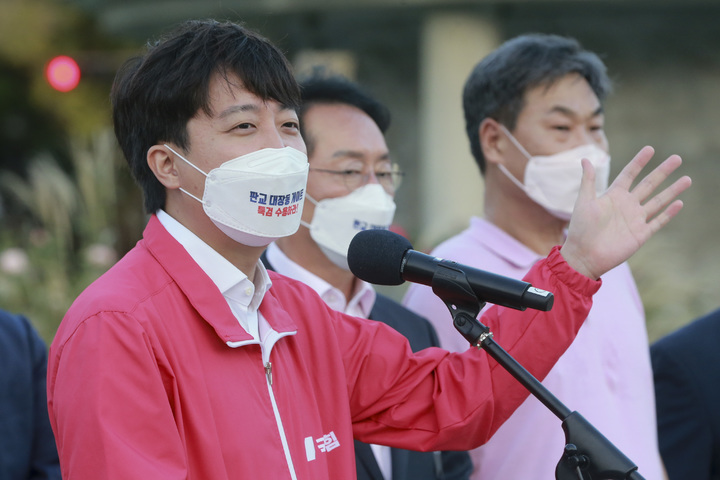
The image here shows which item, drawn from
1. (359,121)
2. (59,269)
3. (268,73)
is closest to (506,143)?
(359,121)

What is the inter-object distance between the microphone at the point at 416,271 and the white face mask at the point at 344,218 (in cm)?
97

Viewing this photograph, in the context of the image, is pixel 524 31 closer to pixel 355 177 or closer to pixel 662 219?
pixel 355 177

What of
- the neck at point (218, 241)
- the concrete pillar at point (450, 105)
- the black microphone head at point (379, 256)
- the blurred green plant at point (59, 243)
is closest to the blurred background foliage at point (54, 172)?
the blurred green plant at point (59, 243)

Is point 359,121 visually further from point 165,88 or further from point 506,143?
point 165,88

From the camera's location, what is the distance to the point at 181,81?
2.29 m

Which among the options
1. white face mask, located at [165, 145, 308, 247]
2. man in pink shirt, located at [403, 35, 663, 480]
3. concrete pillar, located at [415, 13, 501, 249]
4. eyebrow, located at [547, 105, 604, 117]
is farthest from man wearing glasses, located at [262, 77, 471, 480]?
concrete pillar, located at [415, 13, 501, 249]

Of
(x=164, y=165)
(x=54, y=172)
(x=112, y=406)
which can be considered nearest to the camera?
(x=112, y=406)

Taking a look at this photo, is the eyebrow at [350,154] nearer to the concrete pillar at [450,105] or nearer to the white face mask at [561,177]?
the white face mask at [561,177]

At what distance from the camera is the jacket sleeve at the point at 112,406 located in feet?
5.97

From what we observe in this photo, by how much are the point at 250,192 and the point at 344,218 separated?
1.13 m

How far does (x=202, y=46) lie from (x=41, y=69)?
582 inches

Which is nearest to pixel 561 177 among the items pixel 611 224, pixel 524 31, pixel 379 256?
pixel 611 224

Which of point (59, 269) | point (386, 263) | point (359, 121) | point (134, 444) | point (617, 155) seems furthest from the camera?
point (617, 155)

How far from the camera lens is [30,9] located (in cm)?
1555
